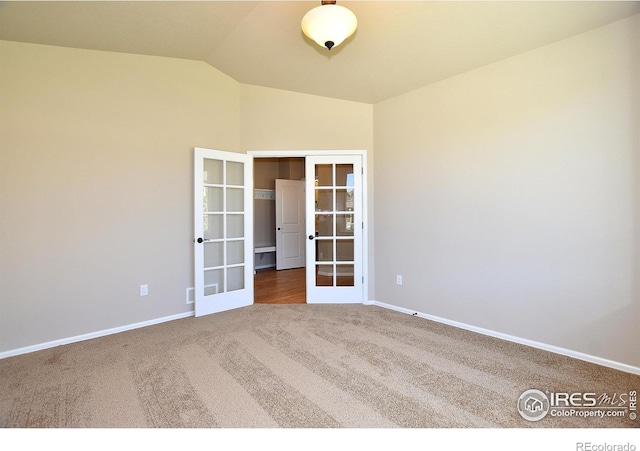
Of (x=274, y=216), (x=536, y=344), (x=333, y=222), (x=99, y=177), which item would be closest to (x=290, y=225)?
(x=274, y=216)

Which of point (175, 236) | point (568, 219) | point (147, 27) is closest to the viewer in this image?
point (568, 219)

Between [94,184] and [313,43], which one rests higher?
[313,43]

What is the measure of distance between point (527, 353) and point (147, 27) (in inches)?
167

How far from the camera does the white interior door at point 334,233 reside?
4.02m

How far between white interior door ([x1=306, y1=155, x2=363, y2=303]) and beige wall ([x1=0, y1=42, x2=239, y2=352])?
1.44 m

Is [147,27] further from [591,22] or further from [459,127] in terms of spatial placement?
[591,22]

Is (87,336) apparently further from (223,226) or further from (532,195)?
(532,195)

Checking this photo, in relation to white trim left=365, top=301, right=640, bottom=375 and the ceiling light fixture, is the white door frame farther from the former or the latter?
the ceiling light fixture

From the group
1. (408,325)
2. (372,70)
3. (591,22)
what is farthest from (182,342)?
(591,22)

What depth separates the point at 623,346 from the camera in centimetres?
228

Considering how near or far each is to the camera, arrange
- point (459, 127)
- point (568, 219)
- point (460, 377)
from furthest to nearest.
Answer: point (459, 127) < point (568, 219) < point (460, 377)

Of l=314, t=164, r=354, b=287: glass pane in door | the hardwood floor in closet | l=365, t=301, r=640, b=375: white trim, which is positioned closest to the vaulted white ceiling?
l=314, t=164, r=354, b=287: glass pane in door

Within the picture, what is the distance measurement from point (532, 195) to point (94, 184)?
157 inches

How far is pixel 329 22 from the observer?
200cm
